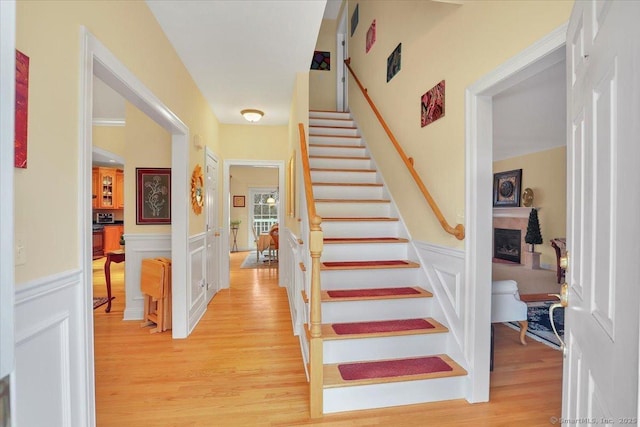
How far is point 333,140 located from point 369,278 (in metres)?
2.43

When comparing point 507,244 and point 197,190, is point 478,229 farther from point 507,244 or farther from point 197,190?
point 507,244

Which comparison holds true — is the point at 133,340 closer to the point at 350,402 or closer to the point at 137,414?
the point at 137,414

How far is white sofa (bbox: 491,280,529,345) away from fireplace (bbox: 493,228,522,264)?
4.20m

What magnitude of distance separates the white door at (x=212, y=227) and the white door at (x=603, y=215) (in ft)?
12.6

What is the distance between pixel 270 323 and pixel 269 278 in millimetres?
2323

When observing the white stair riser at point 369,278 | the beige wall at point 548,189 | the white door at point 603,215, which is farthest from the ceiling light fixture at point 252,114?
the beige wall at point 548,189

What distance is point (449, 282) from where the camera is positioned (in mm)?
2230

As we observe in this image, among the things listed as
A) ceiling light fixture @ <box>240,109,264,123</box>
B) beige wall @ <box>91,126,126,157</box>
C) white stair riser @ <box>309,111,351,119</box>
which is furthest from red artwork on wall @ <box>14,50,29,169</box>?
beige wall @ <box>91,126,126,157</box>

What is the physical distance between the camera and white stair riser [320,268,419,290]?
8.43 feet

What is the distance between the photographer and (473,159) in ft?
6.47

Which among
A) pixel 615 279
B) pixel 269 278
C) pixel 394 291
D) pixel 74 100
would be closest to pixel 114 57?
pixel 74 100

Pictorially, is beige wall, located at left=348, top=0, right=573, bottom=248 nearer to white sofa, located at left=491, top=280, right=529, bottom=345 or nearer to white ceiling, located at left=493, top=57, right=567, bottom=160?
white ceiling, located at left=493, top=57, right=567, bottom=160

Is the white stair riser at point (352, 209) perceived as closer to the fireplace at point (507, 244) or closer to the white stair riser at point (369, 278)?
the white stair riser at point (369, 278)

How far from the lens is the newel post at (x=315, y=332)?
1.86m
